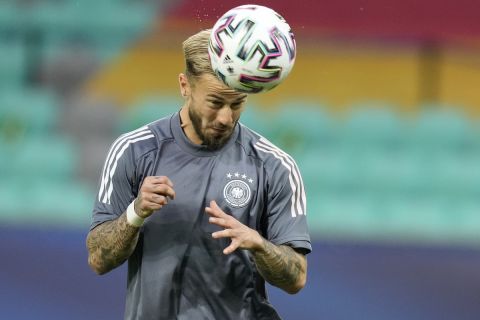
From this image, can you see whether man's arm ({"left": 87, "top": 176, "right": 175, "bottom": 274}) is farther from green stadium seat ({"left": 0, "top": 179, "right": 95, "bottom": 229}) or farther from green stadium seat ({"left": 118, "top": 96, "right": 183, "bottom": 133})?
green stadium seat ({"left": 118, "top": 96, "right": 183, "bottom": 133})

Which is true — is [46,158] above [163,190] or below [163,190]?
above

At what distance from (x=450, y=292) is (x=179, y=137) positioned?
3.29 meters

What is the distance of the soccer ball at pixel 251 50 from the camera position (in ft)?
9.35

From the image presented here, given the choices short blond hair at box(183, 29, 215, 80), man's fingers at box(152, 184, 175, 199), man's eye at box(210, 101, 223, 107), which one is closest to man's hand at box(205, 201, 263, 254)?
man's fingers at box(152, 184, 175, 199)

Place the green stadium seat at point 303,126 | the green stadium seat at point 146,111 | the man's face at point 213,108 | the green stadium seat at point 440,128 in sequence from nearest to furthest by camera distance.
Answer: the man's face at point 213,108, the green stadium seat at point 146,111, the green stadium seat at point 303,126, the green stadium seat at point 440,128

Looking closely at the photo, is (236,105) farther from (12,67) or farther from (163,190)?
(12,67)

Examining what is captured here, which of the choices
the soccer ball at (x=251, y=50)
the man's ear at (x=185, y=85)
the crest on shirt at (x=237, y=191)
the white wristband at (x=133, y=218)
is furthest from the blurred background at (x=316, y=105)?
the white wristband at (x=133, y=218)

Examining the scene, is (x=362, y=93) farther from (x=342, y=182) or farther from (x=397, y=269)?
(x=397, y=269)

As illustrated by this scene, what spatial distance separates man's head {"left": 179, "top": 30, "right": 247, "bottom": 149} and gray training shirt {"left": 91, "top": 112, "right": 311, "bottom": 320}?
0.16 feet

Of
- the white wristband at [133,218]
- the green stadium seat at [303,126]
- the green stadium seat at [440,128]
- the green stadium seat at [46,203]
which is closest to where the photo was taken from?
the white wristband at [133,218]

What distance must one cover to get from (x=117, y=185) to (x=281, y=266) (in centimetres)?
56

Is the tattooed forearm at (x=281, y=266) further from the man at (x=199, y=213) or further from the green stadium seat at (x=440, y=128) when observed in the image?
the green stadium seat at (x=440, y=128)

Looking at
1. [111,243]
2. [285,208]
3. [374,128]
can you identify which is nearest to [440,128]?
[374,128]

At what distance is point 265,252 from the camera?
2893 mm
